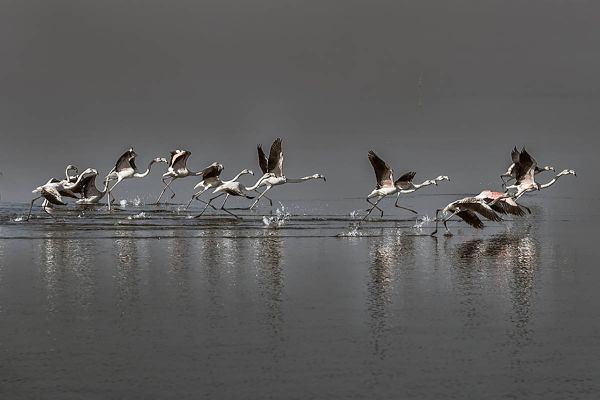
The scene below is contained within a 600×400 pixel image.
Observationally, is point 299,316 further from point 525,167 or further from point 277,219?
point 525,167

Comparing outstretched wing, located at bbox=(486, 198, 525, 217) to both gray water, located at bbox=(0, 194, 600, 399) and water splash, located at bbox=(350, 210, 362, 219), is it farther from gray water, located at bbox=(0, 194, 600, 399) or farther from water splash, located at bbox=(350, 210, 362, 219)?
water splash, located at bbox=(350, 210, 362, 219)

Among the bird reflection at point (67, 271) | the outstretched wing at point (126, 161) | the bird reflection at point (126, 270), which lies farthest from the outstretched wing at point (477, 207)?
the outstretched wing at point (126, 161)

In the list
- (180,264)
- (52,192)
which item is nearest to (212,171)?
(52,192)

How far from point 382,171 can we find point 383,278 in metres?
12.0

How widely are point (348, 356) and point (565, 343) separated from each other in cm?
225

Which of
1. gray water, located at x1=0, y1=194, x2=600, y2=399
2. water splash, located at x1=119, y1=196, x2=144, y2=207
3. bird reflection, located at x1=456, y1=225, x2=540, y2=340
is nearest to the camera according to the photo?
gray water, located at x1=0, y1=194, x2=600, y2=399

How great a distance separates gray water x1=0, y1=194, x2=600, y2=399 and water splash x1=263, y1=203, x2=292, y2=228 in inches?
96.3

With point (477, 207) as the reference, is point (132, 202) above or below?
Answer: above

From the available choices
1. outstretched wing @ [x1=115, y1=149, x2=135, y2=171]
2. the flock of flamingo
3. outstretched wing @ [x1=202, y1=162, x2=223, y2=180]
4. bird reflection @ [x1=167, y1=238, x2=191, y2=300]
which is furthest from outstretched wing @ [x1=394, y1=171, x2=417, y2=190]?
outstretched wing @ [x1=115, y1=149, x2=135, y2=171]

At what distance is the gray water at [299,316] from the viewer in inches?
353

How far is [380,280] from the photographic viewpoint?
1431 centimetres

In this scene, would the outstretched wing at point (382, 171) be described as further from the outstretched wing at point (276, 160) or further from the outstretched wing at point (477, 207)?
the outstretched wing at point (477, 207)

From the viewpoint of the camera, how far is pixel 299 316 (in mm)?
11633

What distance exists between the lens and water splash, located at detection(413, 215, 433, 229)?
74.5 feet
